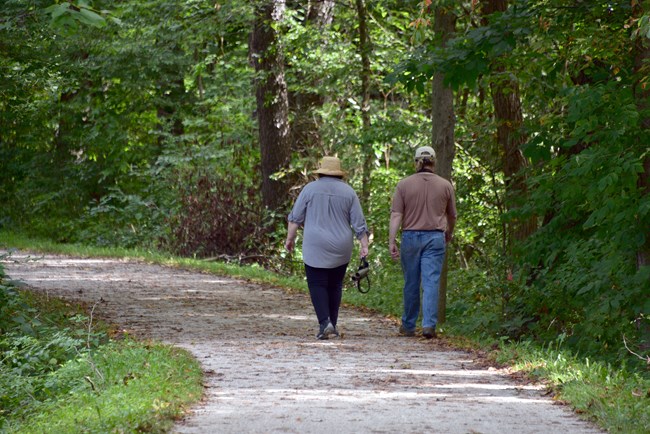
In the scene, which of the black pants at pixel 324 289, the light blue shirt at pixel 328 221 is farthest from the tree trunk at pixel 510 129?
the black pants at pixel 324 289

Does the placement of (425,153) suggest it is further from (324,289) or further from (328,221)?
(324,289)

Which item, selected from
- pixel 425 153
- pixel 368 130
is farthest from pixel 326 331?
pixel 368 130

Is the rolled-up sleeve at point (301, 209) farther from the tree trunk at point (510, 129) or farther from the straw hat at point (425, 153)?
the tree trunk at point (510, 129)

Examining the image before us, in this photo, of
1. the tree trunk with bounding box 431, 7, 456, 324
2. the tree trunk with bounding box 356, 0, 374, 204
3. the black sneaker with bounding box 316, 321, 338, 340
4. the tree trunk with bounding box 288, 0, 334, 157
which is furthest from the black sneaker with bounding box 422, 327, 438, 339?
the tree trunk with bounding box 288, 0, 334, 157

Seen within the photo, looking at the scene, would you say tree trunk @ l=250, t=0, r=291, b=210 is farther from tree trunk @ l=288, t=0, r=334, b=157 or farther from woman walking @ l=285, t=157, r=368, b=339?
woman walking @ l=285, t=157, r=368, b=339

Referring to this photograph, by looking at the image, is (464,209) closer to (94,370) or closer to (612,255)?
(612,255)

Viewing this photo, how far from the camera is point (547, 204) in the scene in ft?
41.5

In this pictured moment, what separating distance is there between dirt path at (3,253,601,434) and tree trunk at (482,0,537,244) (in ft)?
7.72

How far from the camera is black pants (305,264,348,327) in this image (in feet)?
40.0

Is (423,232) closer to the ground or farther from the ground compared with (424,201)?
closer to the ground

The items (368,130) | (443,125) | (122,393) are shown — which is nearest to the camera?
(122,393)

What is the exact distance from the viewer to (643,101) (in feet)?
37.4

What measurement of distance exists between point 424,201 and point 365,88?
10.6m

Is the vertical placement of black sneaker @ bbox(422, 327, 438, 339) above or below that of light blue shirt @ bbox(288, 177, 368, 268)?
below
